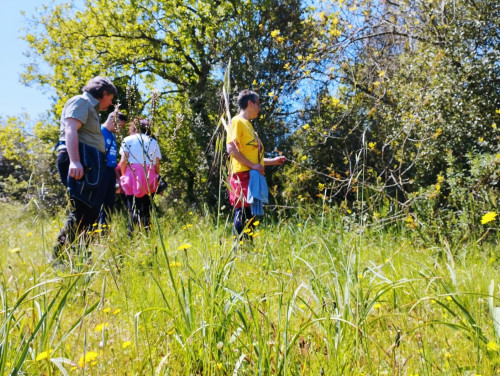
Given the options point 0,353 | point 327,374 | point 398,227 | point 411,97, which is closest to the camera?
point 0,353

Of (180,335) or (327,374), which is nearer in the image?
(327,374)

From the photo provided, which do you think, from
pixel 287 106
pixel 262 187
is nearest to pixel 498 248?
pixel 262 187

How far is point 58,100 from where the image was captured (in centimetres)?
1165

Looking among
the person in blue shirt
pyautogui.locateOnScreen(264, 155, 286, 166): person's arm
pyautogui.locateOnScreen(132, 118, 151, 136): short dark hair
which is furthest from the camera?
the person in blue shirt

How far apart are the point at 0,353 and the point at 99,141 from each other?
255 centimetres

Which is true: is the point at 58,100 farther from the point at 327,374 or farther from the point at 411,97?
the point at 327,374

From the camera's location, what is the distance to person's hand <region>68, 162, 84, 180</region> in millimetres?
3057

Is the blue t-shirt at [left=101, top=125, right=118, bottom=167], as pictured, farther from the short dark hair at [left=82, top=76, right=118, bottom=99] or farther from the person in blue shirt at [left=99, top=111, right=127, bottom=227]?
the short dark hair at [left=82, top=76, right=118, bottom=99]

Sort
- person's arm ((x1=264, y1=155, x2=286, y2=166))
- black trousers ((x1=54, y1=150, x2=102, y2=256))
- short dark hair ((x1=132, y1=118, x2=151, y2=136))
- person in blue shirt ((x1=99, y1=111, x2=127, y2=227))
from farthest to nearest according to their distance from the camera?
person in blue shirt ((x1=99, y1=111, x2=127, y2=227)) → person's arm ((x1=264, y1=155, x2=286, y2=166)) → black trousers ((x1=54, y1=150, x2=102, y2=256)) → short dark hair ((x1=132, y1=118, x2=151, y2=136))

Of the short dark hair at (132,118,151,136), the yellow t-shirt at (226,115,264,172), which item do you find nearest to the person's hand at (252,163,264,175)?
the yellow t-shirt at (226,115,264,172)

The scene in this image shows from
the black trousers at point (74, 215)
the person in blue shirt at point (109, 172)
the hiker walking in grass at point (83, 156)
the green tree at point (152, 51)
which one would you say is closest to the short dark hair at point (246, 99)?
the person in blue shirt at point (109, 172)

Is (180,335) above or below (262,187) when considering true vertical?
below

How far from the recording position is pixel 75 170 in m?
3.06

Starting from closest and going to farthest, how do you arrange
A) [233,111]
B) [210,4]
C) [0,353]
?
[0,353], [233,111], [210,4]
